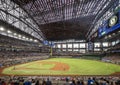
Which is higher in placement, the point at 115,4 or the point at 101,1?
the point at 101,1

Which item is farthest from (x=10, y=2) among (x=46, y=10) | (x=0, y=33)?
(x=0, y=33)

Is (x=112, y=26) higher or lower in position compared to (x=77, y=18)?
lower

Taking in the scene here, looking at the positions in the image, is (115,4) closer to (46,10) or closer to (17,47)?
(46,10)

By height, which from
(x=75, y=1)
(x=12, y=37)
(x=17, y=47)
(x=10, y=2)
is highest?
(x=75, y=1)

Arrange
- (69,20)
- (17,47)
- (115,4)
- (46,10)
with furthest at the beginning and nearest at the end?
(17,47), (69,20), (46,10), (115,4)

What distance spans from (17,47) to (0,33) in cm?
1347

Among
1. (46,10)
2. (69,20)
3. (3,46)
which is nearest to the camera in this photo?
(46,10)

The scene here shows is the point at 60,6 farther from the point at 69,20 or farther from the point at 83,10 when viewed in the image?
the point at 69,20

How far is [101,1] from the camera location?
1118 inches

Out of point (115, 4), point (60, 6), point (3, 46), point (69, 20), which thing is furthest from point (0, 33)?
point (115, 4)

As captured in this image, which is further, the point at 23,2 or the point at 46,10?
the point at 46,10

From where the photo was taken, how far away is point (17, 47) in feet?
153

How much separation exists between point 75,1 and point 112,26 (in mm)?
11567

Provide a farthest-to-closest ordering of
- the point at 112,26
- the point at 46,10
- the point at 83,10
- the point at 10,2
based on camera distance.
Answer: the point at 83,10 → the point at 46,10 → the point at 10,2 → the point at 112,26
